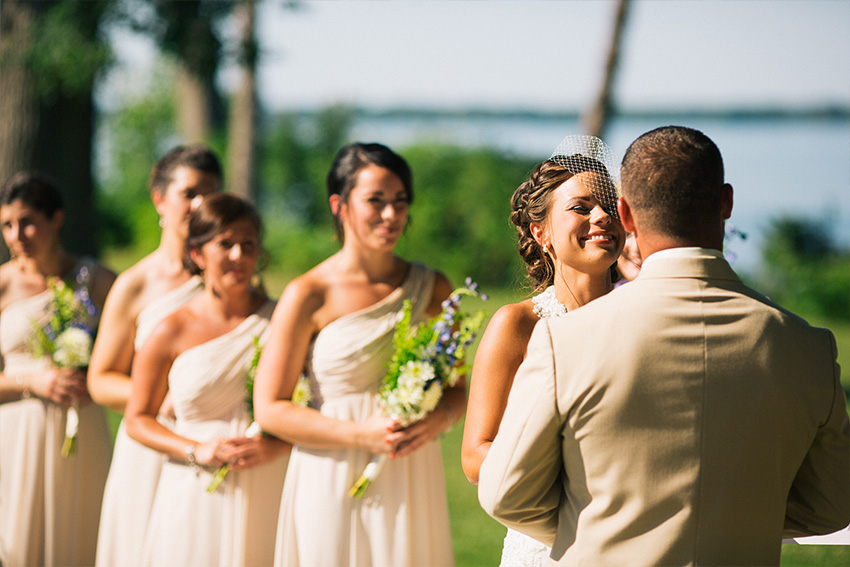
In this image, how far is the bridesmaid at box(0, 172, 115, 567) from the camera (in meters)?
5.50

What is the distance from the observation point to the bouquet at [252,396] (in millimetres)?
4172

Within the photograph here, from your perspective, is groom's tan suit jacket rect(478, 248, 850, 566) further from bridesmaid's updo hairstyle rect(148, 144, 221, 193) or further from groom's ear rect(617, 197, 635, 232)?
bridesmaid's updo hairstyle rect(148, 144, 221, 193)

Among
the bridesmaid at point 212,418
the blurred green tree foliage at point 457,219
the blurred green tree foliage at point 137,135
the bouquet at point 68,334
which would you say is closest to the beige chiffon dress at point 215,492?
the bridesmaid at point 212,418

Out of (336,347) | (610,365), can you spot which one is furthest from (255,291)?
(610,365)

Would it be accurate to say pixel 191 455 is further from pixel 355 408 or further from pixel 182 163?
pixel 182 163

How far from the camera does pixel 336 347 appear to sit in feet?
13.6

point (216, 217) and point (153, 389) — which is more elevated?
point (216, 217)

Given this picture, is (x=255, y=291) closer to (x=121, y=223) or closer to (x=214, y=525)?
(x=214, y=525)

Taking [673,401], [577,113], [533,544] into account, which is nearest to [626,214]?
[673,401]

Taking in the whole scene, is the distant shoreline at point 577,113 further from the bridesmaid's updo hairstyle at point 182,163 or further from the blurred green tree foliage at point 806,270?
the bridesmaid's updo hairstyle at point 182,163

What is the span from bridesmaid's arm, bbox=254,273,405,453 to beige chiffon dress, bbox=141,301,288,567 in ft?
1.04

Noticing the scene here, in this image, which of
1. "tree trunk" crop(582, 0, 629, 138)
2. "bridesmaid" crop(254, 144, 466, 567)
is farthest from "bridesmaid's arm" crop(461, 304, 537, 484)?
"tree trunk" crop(582, 0, 629, 138)

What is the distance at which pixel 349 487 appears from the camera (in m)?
4.15

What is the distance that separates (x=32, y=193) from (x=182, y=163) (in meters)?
1.02
